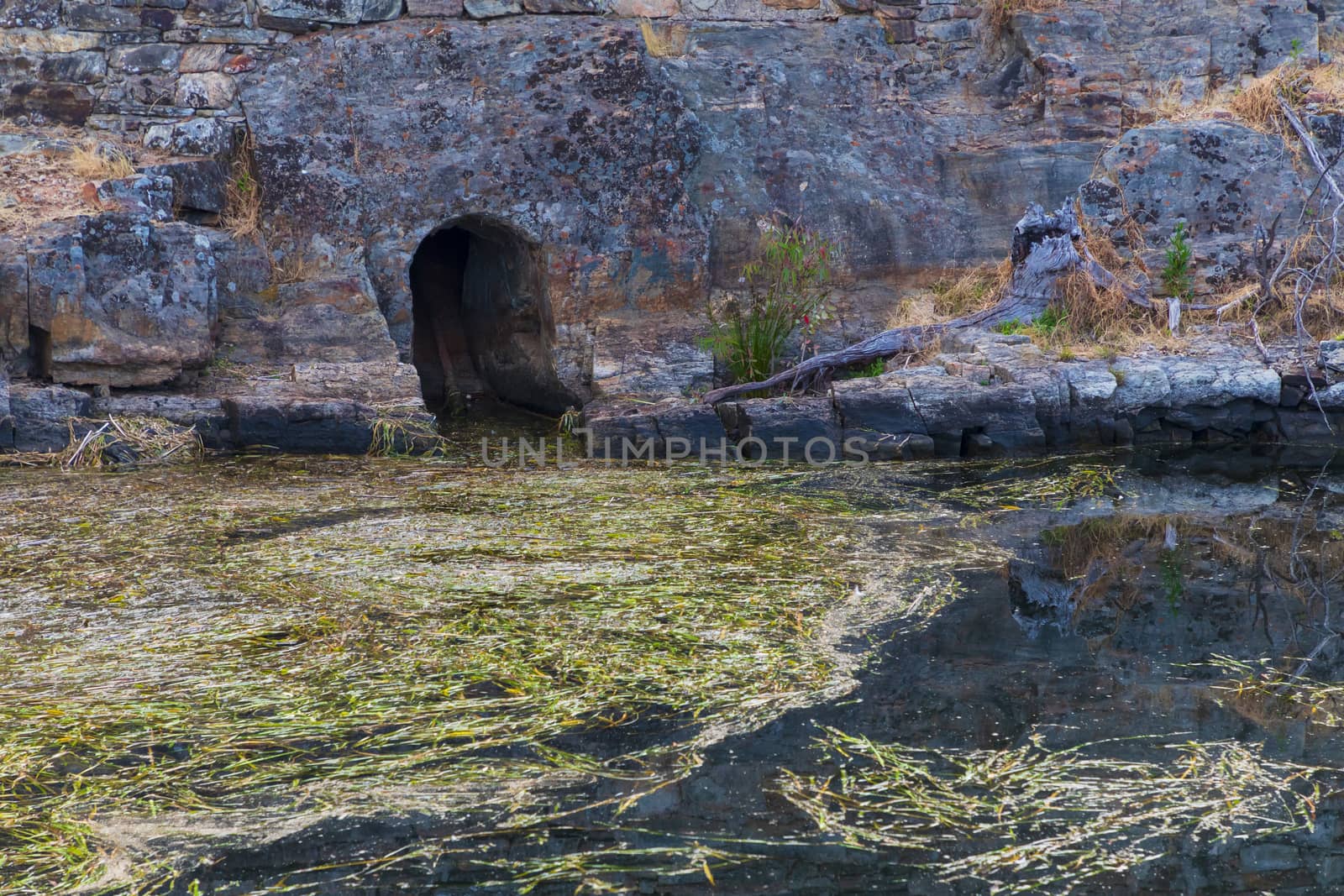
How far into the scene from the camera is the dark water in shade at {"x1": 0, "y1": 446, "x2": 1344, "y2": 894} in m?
3.53

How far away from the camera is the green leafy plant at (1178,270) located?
10.8 m

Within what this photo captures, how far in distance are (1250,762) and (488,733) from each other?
2.38 metres

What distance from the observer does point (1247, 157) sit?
11.3m

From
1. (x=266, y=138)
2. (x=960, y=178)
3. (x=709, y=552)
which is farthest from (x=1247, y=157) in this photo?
(x=266, y=138)

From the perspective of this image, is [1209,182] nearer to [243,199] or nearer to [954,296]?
[954,296]

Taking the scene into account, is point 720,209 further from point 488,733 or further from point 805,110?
point 488,733

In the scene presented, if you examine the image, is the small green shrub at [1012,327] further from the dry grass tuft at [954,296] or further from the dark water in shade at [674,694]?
the dark water in shade at [674,694]

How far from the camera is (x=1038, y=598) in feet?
18.8

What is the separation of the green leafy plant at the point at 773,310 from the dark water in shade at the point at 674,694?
9.59 ft

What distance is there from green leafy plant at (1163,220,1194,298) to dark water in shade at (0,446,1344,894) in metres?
3.57

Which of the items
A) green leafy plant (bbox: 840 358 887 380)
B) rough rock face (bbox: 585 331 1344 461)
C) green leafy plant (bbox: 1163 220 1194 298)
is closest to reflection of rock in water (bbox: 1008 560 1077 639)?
rough rock face (bbox: 585 331 1344 461)

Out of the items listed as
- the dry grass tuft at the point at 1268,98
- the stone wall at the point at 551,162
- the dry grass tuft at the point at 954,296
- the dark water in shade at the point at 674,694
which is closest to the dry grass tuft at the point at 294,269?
the stone wall at the point at 551,162

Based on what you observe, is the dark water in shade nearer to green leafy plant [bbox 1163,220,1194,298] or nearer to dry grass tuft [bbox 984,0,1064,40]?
green leafy plant [bbox 1163,220,1194,298]

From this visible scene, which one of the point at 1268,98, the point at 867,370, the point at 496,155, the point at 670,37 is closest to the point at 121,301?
the point at 496,155
